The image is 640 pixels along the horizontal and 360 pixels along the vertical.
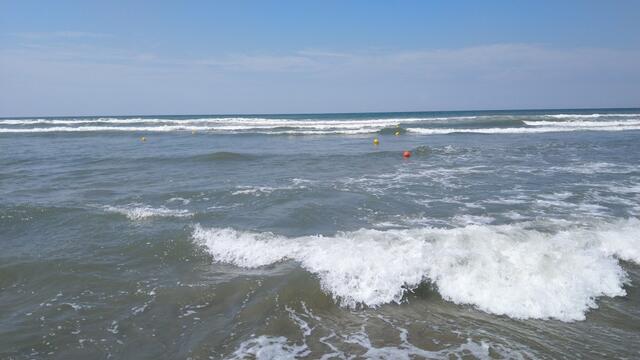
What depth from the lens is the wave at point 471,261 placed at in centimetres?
616

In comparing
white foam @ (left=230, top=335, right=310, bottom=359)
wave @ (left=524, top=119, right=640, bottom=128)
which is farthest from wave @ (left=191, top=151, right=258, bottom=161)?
wave @ (left=524, top=119, right=640, bottom=128)

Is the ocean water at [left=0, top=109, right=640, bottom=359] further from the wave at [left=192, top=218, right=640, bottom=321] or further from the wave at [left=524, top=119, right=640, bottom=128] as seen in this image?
the wave at [left=524, top=119, right=640, bottom=128]

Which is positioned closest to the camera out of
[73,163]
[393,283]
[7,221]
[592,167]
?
[393,283]

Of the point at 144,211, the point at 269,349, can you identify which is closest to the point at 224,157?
the point at 144,211

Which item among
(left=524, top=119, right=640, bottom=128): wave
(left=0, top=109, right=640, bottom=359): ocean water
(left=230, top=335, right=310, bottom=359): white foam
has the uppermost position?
(left=524, top=119, right=640, bottom=128): wave

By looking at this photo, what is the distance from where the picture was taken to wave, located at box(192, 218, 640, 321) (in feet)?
20.2

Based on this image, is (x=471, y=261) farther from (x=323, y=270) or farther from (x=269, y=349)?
(x=269, y=349)

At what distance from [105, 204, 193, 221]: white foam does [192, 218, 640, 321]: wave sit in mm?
2133

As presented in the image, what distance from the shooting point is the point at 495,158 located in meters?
20.1

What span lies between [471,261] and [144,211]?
304 inches

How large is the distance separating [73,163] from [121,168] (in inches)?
133

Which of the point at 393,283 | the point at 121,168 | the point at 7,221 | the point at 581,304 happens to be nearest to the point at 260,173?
the point at 121,168

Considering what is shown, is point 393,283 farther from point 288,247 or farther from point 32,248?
point 32,248

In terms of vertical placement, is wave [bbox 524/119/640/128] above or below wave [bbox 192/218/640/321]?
above
